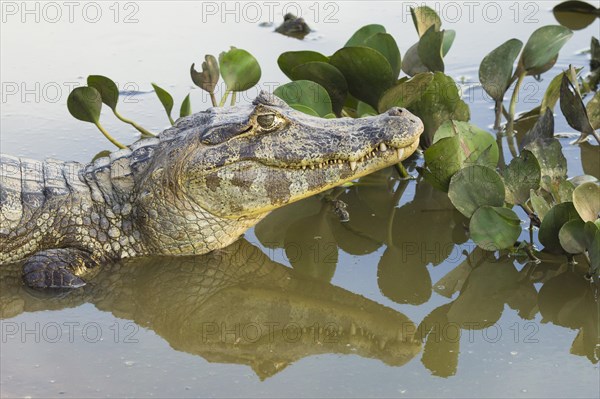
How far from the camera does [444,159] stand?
559 cm

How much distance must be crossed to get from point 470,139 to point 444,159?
0.34m

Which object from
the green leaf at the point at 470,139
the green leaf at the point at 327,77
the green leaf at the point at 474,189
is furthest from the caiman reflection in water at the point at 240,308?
the green leaf at the point at 327,77

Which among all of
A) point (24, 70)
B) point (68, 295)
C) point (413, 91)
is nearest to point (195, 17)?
point (24, 70)

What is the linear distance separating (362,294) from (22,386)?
1745 millimetres

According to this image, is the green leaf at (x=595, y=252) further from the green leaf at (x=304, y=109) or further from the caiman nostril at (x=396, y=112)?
the green leaf at (x=304, y=109)

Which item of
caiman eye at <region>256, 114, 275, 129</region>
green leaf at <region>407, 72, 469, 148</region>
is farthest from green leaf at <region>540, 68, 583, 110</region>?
caiman eye at <region>256, 114, 275, 129</region>

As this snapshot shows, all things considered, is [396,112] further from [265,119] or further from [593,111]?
[593,111]

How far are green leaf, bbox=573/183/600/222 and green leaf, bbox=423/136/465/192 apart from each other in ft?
2.75

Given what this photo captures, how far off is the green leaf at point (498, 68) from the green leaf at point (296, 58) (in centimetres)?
112

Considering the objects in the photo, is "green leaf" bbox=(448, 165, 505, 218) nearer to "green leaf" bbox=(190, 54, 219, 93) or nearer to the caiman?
the caiman

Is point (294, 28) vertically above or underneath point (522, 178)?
underneath

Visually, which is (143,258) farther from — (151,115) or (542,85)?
(542,85)

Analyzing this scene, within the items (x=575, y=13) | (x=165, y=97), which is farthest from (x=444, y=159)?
(x=575, y=13)

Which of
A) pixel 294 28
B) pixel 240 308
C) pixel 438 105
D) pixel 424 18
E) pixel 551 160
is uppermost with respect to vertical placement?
pixel 424 18
